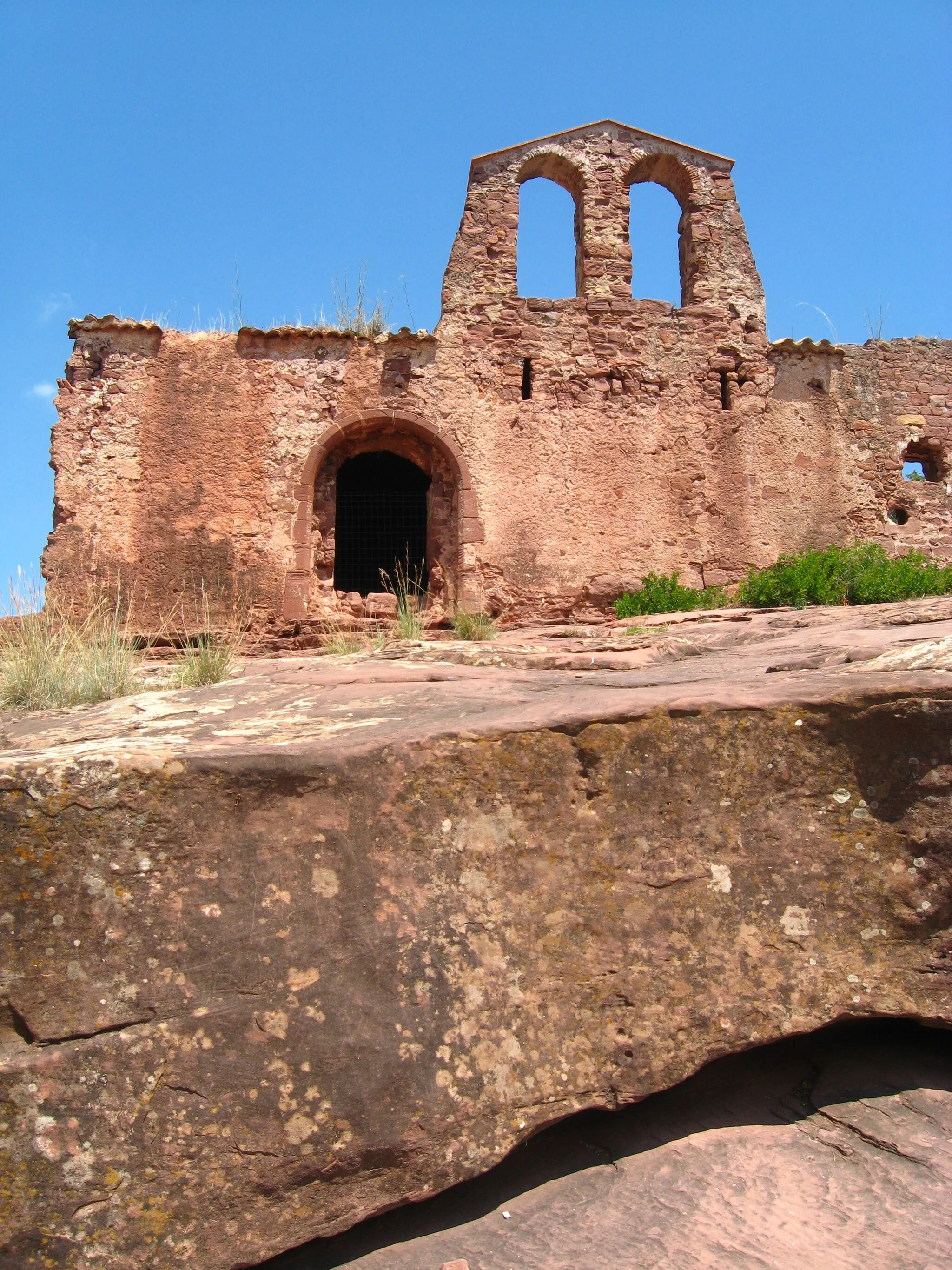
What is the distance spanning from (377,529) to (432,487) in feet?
3.39

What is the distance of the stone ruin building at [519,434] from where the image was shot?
32.6ft

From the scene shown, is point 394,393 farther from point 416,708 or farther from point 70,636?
point 416,708

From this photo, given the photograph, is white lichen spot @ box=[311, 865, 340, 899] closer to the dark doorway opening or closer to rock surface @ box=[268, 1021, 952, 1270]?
rock surface @ box=[268, 1021, 952, 1270]

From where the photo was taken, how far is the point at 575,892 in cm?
324

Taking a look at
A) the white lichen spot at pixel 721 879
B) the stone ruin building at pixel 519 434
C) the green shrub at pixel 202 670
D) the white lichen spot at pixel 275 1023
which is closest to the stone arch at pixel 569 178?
the stone ruin building at pixel 519 434

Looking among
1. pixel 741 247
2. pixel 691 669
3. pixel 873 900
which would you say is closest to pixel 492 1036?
pixel 873 900

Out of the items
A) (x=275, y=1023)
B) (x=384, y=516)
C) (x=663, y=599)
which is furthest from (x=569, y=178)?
(x=275, y=1023)

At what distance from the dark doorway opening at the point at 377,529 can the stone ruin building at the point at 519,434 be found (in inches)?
1.7

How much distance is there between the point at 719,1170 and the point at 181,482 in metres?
8.44

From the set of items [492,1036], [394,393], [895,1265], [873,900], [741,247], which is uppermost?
[741,247]

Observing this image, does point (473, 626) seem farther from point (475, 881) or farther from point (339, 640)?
point (475, 881)

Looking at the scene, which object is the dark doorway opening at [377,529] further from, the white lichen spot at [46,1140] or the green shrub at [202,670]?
the white lichen spot at [46,1140]

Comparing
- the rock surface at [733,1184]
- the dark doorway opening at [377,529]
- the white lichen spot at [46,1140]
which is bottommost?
the rock surface at [733,1184]

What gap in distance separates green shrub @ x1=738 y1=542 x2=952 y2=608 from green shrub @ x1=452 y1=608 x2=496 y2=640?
98.4 inches
